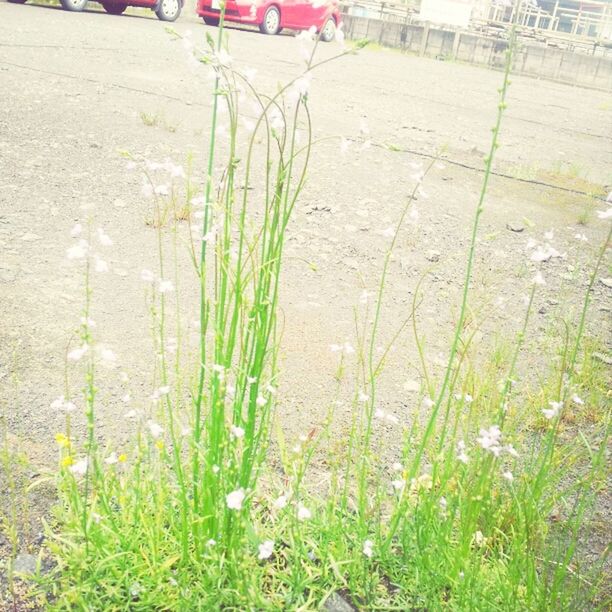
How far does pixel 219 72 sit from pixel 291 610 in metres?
1.19

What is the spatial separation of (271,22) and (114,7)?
374cm

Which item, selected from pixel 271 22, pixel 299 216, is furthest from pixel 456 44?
pixel 299 216

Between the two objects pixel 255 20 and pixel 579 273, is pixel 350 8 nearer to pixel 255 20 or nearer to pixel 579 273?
pixel 255 20

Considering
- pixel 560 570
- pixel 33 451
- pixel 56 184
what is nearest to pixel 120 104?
pixel 56 184

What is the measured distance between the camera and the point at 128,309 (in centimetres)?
300

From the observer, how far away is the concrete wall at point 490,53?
1881 cm

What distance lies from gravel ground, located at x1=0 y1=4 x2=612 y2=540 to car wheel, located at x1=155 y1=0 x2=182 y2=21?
5626mm

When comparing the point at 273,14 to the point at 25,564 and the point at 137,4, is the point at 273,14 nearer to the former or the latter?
the point at 137,4

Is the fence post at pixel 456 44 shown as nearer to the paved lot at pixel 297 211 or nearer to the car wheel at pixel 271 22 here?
the car wheel at pixel 271 22

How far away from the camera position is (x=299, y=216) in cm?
440

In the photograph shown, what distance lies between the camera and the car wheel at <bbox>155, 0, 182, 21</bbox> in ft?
47.1

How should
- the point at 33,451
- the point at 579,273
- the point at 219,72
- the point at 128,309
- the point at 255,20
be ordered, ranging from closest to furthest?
1. the point at 219,72
2. the point at 33,451
3. the point at 128,309
4. the point at 579,273
5. the point at 255,20

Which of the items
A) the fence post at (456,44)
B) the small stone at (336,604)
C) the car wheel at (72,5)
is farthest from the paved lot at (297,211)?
the fence post at (456,44)

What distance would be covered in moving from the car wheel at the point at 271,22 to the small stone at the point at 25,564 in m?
15.6
